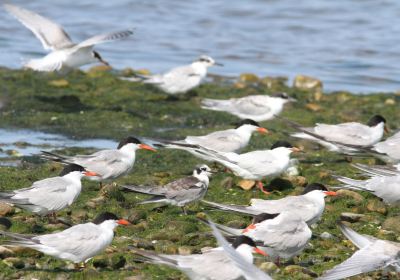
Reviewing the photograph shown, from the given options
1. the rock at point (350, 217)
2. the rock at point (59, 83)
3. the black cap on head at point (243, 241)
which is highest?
the black cap on head at point (243, 241)

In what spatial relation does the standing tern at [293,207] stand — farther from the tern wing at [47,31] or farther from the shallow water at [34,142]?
the tern wing at [47,31]

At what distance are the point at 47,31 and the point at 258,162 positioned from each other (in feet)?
19.2

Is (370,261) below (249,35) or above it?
above

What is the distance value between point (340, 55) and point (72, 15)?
6602 mm

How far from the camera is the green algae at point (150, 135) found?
6738 mm

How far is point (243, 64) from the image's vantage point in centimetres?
1709

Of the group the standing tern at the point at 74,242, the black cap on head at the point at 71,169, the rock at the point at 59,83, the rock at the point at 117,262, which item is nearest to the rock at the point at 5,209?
the black cap on head at the point at 71,169

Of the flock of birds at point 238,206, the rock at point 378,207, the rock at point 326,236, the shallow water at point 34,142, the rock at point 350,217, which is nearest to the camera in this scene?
the flock of birds at point 238,206

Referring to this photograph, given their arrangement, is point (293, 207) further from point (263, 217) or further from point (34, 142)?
point (34, 142)

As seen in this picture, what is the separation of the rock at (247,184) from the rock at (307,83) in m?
5.58

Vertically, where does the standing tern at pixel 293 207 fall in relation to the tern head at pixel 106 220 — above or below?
below

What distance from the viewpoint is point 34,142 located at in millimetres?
10461

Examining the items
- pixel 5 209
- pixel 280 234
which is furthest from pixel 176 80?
pixel 280 234

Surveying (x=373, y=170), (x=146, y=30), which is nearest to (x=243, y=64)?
(x=146, y=30)
